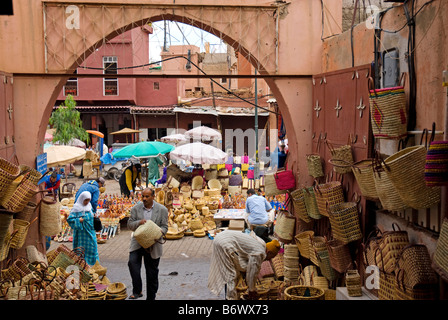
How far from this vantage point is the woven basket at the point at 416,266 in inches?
140

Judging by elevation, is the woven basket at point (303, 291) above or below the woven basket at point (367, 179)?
below

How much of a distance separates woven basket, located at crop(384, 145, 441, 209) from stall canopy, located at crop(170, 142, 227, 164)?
31.9 feet

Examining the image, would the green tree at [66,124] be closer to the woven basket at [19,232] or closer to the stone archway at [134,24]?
the stone archway at [134,24]

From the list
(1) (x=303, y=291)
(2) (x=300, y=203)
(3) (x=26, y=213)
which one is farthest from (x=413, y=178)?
(3) (x=26, y=213)

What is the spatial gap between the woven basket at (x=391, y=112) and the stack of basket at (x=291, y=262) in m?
2.80

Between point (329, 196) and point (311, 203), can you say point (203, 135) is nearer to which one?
point (311, 203)

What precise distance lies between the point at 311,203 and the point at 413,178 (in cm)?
266

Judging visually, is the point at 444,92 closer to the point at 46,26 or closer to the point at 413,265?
the point at 413,265

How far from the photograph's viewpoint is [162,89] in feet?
90.2

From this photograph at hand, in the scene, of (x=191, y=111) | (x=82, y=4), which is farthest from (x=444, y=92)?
(x=191, y=111)

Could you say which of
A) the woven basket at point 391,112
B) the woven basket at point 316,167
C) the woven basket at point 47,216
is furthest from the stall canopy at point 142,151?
the woven basket at point 391,112

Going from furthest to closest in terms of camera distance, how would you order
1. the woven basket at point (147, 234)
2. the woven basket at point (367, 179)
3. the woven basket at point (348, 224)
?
the woven basket at point (147, 234)
the woven basket at point (348, 224)
the woven basket at point (367, 179)

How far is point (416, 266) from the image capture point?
3.65 metres
